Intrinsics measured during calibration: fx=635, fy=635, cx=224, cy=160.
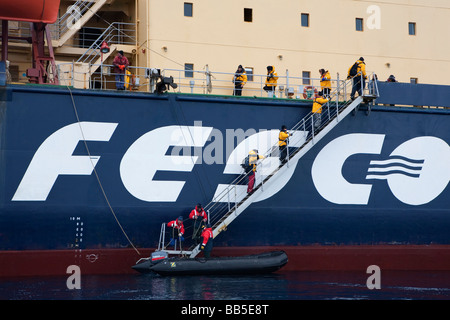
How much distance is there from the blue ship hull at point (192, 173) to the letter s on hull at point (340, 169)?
0.08 ft

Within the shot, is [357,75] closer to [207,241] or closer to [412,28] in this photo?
[412,28]

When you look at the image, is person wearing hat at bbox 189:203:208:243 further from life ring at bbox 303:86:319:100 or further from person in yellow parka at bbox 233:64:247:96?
life ring at bbox 303:86:319:100

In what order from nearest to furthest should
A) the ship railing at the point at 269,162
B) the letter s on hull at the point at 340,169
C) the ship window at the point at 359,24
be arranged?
the ship railing at the point at 269,162 → the letter s on hull at the point at 340,169 → the ship window at the point at 359,24

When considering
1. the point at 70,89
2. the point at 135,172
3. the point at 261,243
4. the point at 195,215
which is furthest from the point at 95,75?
the point at 261,243

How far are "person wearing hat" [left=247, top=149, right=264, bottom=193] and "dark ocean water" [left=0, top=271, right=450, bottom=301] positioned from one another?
2173mm

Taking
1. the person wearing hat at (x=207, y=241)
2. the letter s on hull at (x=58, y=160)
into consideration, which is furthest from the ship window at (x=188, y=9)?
the person wearing hat at (x=207, y=241)

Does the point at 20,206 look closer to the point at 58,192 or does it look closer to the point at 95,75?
the point at 58,192

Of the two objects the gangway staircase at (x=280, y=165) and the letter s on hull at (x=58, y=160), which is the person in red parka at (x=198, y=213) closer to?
the gangway staircase at (x=280, y=165)

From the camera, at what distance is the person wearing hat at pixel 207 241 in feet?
47.5

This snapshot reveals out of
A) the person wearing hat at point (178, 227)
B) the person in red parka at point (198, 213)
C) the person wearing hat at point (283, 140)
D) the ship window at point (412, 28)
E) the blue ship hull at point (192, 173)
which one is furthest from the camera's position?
the ship window at point (412, 28)

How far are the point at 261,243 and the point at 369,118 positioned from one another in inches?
170

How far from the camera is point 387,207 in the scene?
53.3ft

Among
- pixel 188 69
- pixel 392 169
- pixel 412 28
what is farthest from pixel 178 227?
pixel 412 28

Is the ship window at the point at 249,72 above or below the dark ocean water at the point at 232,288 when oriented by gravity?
above
